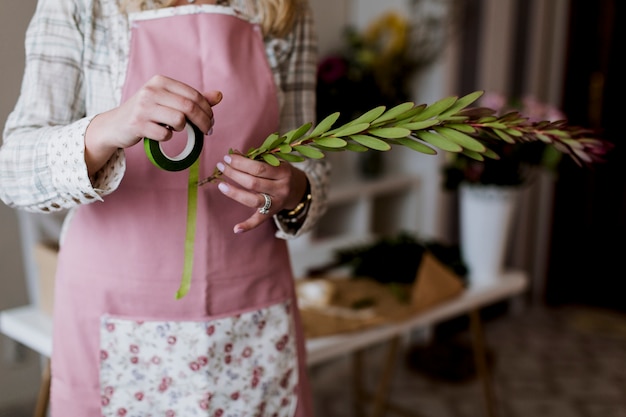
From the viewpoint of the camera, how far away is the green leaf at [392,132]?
2.55 ft

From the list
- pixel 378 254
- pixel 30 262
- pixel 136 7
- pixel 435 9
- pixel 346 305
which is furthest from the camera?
pixel 435 9

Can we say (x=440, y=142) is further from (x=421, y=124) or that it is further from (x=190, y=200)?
(x=190, y=200)

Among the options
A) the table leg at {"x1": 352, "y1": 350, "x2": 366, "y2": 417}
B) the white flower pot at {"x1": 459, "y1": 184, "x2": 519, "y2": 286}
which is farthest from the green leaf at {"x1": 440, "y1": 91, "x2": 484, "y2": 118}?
the table leg at {"x1": 352, "y1": 350, "x2": 366, "y2": 417}

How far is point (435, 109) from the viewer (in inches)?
31.6

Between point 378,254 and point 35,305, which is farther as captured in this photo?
point 378,254

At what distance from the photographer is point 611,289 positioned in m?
4.02

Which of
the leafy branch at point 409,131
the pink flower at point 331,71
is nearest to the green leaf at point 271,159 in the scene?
the leafy branch at point 409,131

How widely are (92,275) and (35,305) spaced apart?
44cm

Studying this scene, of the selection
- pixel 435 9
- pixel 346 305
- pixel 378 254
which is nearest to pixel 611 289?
pixel 435 9

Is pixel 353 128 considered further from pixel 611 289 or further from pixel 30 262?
pixel 611 289

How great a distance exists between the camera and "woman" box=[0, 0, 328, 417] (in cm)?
88

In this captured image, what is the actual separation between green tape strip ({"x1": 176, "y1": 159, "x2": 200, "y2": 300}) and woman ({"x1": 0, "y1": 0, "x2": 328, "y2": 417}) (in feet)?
0.05

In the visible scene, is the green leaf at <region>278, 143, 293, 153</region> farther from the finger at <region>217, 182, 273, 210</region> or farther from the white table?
the white table

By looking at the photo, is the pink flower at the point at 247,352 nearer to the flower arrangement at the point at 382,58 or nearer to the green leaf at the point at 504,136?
the green leaf at the point at 504,136
